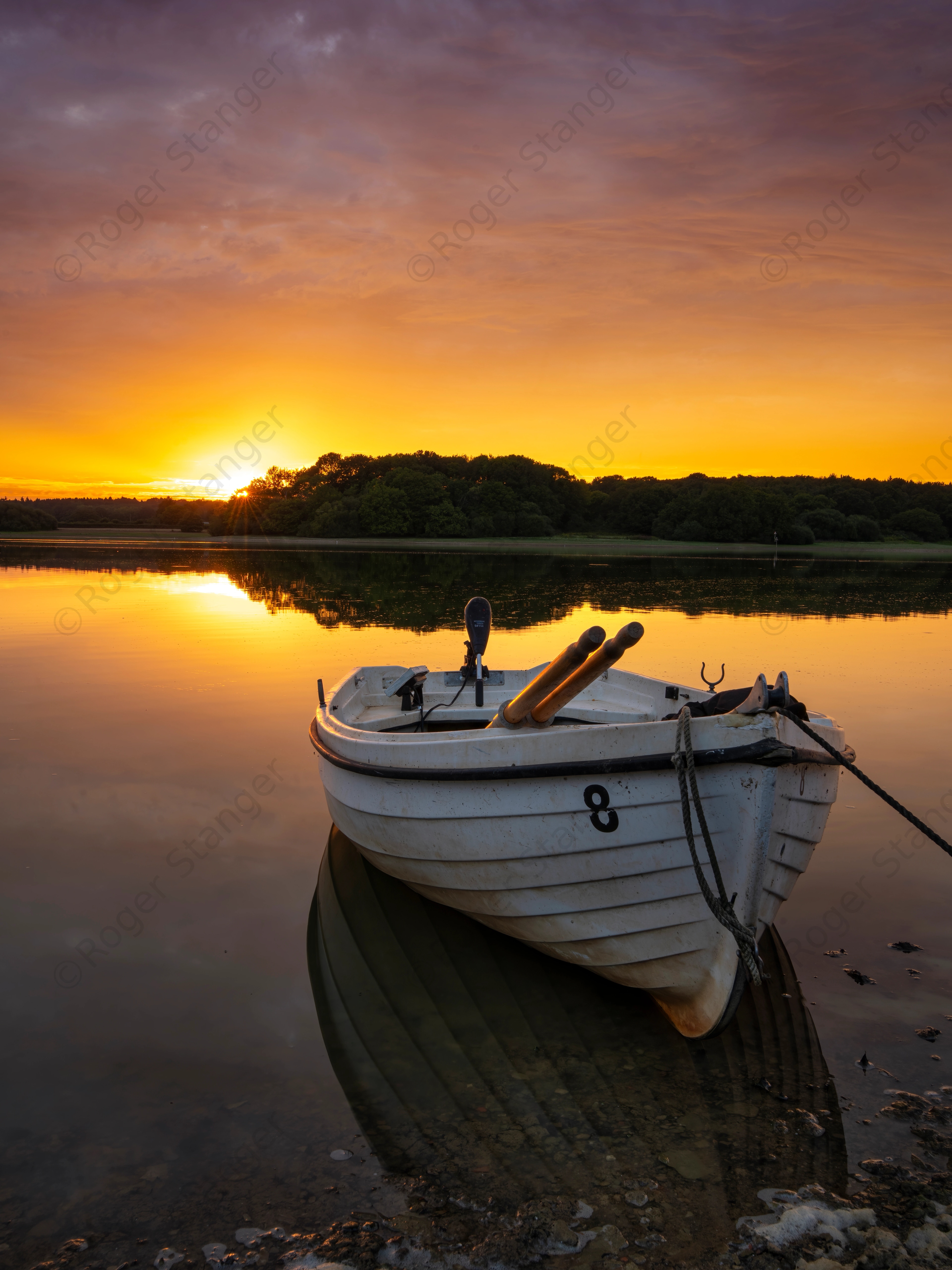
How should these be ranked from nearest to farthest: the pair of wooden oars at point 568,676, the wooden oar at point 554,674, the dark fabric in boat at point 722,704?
the pair of wooden oars at point 568,676 < the wooden oar at point 554,674 < the dark fabric in boat at point 722,704

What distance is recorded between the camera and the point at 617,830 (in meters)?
3.85

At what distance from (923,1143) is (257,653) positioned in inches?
499

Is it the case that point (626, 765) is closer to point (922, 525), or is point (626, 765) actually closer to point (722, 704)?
point (722, 704)

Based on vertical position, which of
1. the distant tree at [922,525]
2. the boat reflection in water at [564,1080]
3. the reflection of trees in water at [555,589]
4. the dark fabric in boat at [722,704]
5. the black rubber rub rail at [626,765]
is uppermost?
the distant tree at [922,525]

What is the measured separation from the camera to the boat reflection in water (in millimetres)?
3107

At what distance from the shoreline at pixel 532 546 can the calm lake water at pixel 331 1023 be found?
185 ft

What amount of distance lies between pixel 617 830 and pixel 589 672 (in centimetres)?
75

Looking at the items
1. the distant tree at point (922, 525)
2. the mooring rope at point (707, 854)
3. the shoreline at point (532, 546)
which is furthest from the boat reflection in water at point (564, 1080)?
the distant tree at point (922, 525)

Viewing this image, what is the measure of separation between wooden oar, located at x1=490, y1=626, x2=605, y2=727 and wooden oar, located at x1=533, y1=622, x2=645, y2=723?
0.11 ft

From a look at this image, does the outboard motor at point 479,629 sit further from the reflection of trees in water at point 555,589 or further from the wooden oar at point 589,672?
the reflection of trees in water at point 555,589

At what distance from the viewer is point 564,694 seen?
427cm

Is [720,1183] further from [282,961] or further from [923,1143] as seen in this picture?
[282,961]

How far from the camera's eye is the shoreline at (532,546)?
69.5 metres

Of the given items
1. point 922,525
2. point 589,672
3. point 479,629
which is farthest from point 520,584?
point 922,525
